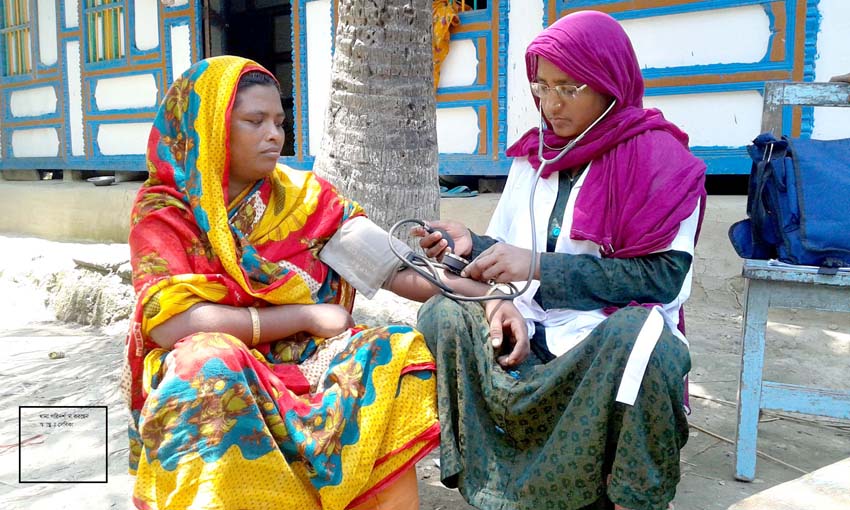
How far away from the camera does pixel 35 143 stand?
32.3 ft

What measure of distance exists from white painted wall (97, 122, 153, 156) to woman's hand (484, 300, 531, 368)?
291 inches

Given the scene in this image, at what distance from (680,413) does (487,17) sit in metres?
4.89

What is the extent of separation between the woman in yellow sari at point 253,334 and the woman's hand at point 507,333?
0.13 metres

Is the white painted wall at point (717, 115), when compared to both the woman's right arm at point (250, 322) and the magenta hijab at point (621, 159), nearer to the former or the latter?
the magenta hijab at point (621, 159)

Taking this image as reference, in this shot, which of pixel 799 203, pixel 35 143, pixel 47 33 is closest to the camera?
pixel 799 203

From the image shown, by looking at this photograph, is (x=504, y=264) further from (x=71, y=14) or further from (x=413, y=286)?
(x=71, y=14)

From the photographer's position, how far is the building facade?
16.4 ft

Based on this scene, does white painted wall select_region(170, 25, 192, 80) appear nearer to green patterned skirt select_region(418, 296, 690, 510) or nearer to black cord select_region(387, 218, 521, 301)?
black cord select_region(387, 218, 521, 301)

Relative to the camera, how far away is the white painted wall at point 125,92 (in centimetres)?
859

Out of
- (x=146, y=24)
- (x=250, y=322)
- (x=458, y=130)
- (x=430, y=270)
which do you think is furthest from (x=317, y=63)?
(x=250, y=322)

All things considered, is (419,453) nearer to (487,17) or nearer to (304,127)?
(487,17)

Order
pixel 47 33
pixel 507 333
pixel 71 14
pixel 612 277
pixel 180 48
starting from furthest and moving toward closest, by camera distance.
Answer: pixel 47 33 < pixel 71 14 < pixel 180 48 < pixel 507 333 < pixel 612 277

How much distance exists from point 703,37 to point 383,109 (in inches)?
107

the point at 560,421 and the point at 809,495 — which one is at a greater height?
the point at 809,495
